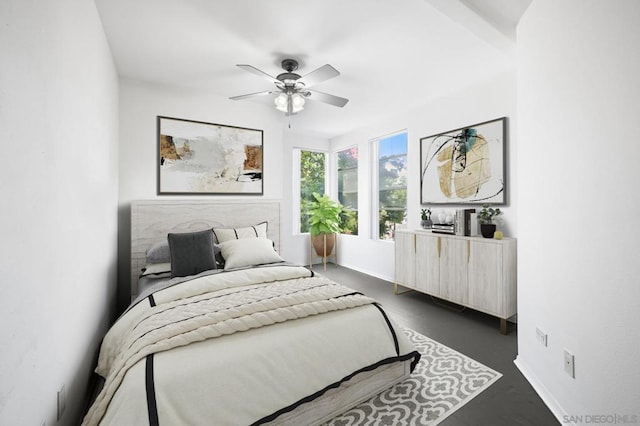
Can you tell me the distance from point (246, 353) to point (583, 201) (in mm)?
1906

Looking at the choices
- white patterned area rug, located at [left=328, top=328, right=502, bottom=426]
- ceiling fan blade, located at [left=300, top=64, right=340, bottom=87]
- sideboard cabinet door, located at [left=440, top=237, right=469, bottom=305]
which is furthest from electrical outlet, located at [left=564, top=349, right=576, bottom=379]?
ceiling fan blade, located at [left=300, top=64, right=340, bottom=87]

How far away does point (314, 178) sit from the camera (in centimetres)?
575

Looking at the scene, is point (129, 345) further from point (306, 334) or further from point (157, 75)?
point (157, 75)

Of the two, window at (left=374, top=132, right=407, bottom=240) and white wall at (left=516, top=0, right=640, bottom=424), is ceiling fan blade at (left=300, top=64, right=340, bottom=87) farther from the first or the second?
window at (left=374, top=132, right=407, bottom=240)

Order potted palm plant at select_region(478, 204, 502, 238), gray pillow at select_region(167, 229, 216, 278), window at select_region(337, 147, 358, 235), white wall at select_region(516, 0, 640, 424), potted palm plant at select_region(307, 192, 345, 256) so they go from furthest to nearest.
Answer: window at select_region(337, 147, 358, 235), potted palm plant at select_region(307, 192, 345, 256), potted palm plant at select_region(478, 204, 502, 238), gray pillow at select_region(167, 229, 216, 278), white wall at select_region(516, 0, 640, 424)

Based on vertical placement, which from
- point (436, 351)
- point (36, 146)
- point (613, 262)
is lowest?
point (436, 351)

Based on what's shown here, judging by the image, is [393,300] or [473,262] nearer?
[473,262]

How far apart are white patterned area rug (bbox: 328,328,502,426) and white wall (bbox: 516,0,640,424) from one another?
399 mm

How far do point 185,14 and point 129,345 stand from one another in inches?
89.7

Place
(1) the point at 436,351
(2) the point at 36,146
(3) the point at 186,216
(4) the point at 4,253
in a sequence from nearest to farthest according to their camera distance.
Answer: (4) the point at 4,253 → (2) the point at 36,146 → (1) the point at 436,351 → (3) the point at 186,216

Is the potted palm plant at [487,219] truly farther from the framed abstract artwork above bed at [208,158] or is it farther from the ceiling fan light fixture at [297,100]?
the framed abstract artwork above bed at [208,158]

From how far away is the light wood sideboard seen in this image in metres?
2.73

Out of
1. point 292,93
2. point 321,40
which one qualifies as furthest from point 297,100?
point 321,40

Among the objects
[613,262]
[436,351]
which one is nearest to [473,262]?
[436,351]
